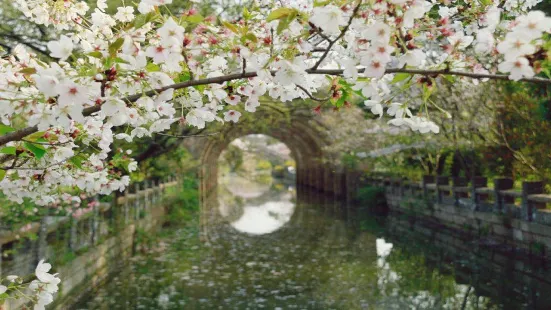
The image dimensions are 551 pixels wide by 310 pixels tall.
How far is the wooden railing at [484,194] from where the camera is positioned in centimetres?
862

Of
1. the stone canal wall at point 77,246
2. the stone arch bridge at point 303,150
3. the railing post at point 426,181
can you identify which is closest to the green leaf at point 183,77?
the stone canal wall at point 77,246

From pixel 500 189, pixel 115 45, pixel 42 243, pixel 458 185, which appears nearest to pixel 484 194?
pixel 500 189

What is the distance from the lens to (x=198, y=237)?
40.0 feet

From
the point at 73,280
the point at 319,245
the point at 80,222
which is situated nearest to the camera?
the point at 73,280

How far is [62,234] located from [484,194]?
8155 mm

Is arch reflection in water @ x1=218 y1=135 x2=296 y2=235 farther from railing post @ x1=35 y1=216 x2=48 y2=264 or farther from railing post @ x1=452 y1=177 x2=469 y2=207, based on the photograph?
railing post @ x1=35 y1=216 x2=48 y2=264

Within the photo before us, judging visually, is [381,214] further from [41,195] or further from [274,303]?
[41,195]

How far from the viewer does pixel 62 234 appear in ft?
26.0

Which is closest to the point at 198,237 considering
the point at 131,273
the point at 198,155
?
the point at 131,273

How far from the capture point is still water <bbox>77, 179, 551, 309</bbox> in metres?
6.36

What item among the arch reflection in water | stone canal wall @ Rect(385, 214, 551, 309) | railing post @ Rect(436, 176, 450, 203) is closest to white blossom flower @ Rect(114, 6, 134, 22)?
stone canal wall @ Rect(385, 214, 551, 309)

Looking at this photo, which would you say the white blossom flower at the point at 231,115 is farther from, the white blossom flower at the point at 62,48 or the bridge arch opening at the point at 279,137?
the bridge arch opening at the point at 279,137

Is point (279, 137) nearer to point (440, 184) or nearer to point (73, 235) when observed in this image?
point (440, 184)

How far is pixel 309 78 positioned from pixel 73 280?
219 inches
